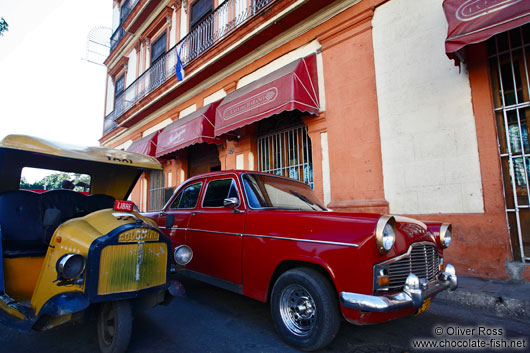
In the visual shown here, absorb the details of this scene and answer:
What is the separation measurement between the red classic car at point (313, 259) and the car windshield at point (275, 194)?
16 mm

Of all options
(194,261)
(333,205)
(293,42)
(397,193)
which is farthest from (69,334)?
(293,42)

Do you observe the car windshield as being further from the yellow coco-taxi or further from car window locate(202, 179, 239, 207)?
the yellow coco-taxi

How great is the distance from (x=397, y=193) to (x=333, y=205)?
1.27 metres

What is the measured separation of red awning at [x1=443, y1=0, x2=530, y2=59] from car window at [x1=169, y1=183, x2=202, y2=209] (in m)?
4.17

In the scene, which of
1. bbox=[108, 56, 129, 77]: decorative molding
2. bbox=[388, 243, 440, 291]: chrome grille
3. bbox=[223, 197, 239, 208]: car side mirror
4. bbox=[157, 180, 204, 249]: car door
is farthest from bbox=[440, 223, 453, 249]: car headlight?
bbox=[108, 56, 129, 77]: decorative molding

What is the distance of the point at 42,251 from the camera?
294 centimetres

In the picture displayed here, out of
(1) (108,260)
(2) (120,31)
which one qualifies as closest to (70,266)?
(1) (108,260)

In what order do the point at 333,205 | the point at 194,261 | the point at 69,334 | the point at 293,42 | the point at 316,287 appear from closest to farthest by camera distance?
the point at 316,287 → the point at 69,334 → the point at 194,261 → the point at 333,205 → the point at 293,42

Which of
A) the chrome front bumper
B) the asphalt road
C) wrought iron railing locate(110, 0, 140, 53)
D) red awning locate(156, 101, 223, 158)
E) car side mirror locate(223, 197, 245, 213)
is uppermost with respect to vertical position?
wrought iron railing locate(110, 0, 140, 53)

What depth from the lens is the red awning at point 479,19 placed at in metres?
3.73

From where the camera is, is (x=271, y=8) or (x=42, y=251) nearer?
(x=42, y=251)

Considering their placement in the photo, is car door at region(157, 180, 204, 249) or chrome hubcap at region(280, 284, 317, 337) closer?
chrome hubcap at region(280, 284, 317, 337)

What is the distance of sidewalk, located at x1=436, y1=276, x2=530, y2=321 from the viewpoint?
3.33 m

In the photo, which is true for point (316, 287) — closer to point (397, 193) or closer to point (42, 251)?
point (42, 251)
